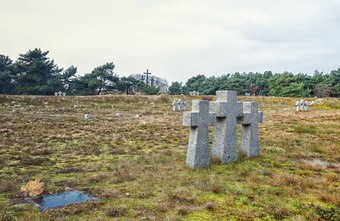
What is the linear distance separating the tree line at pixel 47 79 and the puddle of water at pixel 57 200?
4584 cm

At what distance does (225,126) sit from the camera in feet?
22.2

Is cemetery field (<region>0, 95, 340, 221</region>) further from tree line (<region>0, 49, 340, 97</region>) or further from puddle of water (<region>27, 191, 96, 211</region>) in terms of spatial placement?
tree line (<region>0, 49, 340, 97</region>)

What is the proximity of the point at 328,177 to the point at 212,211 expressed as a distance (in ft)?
10.9

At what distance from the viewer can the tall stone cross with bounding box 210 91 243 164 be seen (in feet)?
22.1

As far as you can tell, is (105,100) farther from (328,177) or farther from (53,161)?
(328,177)

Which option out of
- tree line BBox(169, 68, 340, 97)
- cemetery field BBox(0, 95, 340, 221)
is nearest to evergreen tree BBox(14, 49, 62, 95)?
tree line BBox(169, 68, 340, 97)

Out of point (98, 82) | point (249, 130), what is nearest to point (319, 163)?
point (249, 130)

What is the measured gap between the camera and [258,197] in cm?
454

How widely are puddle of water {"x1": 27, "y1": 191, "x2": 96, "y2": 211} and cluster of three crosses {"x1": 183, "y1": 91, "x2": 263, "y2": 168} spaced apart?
280cm

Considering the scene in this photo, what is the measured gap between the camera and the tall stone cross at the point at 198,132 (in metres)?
6.23

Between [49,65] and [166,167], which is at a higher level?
[49,65]

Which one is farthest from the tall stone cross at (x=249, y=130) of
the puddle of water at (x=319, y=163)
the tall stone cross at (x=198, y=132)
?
the tall stone cross at (x=198, y=132)

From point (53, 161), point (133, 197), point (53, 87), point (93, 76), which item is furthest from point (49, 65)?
point (133, 197)

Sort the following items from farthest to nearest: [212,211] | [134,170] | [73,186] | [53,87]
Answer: [53,87]
[134,170]
[73,186]
[212,211]
